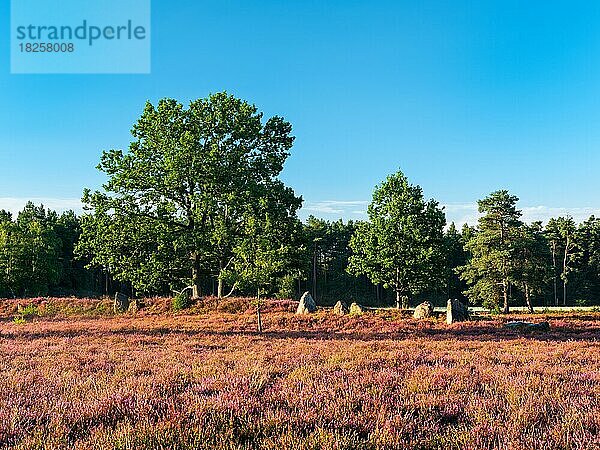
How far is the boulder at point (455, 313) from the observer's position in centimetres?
2624

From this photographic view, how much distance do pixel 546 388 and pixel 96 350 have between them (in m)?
13.1

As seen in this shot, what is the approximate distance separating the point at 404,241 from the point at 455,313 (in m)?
9.60

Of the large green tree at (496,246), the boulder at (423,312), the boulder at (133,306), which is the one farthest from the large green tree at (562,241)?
the boulder at (133,306)

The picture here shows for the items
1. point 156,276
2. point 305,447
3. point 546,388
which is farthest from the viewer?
point 156,276

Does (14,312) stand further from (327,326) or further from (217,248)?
(327,326)

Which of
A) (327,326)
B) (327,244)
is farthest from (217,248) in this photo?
(327,244)

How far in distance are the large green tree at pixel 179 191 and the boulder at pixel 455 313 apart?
13.0 m

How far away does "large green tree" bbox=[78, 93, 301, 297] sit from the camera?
102ft

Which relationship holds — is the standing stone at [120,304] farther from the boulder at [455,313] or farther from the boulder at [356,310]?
the boulder at [455,313]

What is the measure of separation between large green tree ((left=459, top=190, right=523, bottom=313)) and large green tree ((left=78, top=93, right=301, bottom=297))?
83.0 ft

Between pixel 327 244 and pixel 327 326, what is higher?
pixel 327 244

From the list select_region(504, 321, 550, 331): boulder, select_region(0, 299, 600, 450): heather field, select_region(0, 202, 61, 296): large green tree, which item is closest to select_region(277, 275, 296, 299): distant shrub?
select_region(0, 299, 600, 450): heather field

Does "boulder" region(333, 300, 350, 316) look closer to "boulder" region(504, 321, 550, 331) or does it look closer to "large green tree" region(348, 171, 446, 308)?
"large green tree" region(348, 171, 446, 308)

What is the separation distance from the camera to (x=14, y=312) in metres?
35.2
